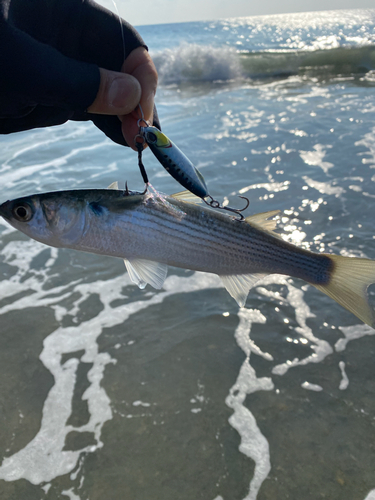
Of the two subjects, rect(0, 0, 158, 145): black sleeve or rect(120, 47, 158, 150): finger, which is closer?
rect(0, 0, 158, 145): black sleeve

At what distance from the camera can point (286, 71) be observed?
22938 millimetres

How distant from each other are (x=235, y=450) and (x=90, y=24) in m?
3.39

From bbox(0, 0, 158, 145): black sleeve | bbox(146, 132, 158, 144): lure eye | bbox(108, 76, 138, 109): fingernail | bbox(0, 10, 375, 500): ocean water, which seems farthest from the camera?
bbox(0, 10, 375, 500): ocean water

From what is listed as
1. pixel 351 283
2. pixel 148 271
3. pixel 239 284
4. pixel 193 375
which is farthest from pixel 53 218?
pixel 193 375

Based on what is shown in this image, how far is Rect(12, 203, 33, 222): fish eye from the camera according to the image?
207 cm

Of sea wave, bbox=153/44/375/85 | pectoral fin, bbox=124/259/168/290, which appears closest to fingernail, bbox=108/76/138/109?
pectoral fin, bbox=124/259/168/290

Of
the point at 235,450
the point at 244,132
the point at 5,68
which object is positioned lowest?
the point at 235,450

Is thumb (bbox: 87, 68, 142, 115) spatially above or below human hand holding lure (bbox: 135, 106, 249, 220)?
above

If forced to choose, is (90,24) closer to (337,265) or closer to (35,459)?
(337,265)

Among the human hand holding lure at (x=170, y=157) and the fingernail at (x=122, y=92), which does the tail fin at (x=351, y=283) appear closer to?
the human hand holding lure at (x=170, y=157)

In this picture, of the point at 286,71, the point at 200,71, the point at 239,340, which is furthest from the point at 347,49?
the point at 239,340

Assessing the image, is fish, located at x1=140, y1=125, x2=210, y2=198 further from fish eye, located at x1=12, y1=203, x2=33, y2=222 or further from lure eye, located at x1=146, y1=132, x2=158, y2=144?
fish eye, located at x1=12, y1=203, x2=33, y2=222

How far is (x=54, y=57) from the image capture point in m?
2.08

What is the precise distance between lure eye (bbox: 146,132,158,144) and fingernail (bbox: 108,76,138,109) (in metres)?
0.35
